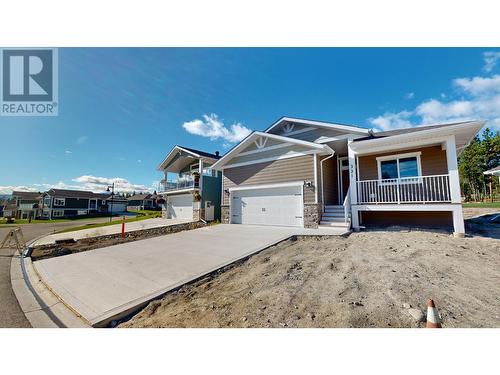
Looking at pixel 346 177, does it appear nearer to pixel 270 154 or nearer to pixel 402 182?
pixel 402 182

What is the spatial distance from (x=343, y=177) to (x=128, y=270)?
10.1m

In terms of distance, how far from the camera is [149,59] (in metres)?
5.39

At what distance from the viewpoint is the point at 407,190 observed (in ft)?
25.7

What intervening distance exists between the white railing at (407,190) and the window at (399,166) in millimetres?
342

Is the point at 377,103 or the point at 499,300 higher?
the point at 377,103

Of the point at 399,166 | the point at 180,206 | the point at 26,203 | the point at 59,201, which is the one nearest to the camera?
the point at 399,166

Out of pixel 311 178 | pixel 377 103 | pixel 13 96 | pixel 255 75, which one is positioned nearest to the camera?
pixel 13 96

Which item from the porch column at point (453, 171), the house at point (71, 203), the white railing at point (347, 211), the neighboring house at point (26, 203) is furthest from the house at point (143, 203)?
the porch column at point (453, 171)

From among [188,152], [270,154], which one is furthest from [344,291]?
[188,152]

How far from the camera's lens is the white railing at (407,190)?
7.19 m

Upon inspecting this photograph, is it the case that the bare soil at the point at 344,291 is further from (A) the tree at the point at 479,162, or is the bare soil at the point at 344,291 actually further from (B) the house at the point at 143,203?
(B) the house at the point at 143,203
